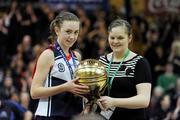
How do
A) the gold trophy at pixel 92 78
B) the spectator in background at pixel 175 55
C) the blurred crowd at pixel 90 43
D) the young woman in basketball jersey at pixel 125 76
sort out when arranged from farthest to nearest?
the spectator in background at pixel 175 55, the blurred crowd at pixel 90 43, the young woman in basketball jersey at pixel 125 76, the gold trophy at pixel 92 78

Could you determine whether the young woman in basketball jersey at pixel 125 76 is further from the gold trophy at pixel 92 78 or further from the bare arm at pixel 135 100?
the gold trophy at pixel 92 78

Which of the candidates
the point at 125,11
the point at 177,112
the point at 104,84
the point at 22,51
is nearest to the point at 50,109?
the point at 104,84

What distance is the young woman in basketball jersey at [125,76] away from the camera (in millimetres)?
4375

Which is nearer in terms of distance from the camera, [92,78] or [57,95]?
[92,78]

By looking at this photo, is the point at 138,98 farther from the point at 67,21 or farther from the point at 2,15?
the point at 2,15

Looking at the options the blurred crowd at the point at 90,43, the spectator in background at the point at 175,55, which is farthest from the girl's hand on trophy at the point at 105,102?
the spectator in background at the point at 175,55

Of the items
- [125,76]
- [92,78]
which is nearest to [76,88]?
[92,78]

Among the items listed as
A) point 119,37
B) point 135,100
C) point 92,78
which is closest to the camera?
point 92,78

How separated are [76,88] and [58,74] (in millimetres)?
382

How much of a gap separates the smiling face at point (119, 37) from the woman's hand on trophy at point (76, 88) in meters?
0.48

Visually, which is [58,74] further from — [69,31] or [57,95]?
[69,31]

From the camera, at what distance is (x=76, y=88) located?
161 inches

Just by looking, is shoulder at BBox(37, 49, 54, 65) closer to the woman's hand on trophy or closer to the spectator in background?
the woman's hand on trophy

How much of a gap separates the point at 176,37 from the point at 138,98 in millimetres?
9037
